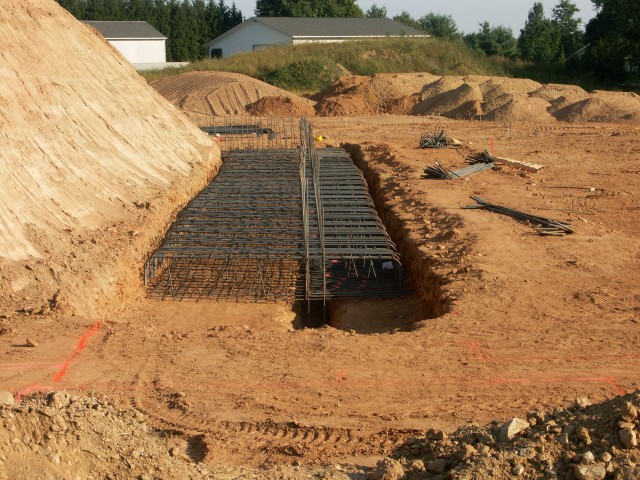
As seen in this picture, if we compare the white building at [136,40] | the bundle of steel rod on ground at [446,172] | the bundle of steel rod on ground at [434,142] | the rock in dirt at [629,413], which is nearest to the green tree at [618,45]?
the bundle of steel rod on ground at [434,142]

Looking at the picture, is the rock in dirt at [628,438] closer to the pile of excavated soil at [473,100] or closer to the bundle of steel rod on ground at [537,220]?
the bundle of steel rod on ground at [537,220]

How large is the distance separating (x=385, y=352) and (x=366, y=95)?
89.0 feet

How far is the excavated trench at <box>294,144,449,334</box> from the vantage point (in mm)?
10812

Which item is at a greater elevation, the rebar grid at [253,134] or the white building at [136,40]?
the white building at [136,40]

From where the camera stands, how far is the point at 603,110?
94.7 feet

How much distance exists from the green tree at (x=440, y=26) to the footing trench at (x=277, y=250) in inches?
2443

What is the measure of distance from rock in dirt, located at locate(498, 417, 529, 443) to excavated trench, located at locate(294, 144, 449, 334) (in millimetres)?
4536

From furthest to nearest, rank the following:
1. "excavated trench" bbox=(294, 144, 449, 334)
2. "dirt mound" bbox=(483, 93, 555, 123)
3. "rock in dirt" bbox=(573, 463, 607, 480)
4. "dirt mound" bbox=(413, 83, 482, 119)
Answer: "dirt mound" bbox=(413, 83, 482, 119) → "dirt mound" bbox=(483, 93, 555, 123) → "excavated trench" bbox=(294, 144, 449, 334) → "rock in dirt" bbox=(573, 463, 607, 480)

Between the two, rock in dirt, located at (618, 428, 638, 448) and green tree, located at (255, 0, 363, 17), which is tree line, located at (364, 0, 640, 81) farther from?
rock in dirt, located at (618, 428, 638, 448)

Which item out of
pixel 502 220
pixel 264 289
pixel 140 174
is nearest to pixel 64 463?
pixel 264 289

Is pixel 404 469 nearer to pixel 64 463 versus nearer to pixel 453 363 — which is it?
pixel 64 463

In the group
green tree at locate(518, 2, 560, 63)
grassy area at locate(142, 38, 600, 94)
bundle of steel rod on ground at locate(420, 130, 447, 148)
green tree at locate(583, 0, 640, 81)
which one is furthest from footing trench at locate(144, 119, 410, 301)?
green tree at locate(518, 2, 560, 63)

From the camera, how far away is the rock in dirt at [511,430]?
5117 millimetres

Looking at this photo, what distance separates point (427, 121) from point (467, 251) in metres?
19.0
